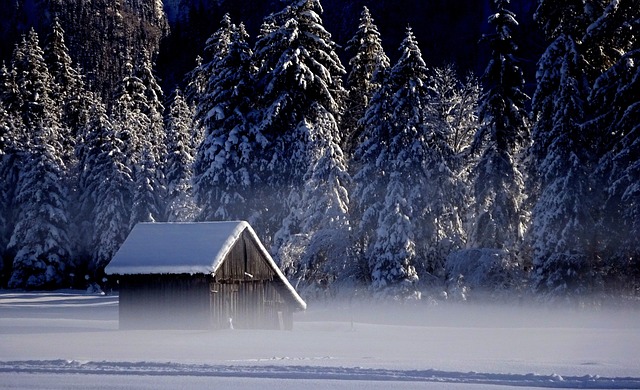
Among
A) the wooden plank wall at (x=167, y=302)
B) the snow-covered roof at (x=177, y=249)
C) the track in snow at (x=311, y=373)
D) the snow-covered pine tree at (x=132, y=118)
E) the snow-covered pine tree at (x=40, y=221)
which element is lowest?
the track in snow at (x=311, y=373)

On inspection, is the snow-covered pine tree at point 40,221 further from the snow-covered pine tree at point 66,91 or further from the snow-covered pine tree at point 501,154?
the snow-covered pine tree at point 501,154

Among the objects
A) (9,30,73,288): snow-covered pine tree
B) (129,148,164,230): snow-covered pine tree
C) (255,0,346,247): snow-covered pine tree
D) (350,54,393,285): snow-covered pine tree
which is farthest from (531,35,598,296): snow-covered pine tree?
(9,30,73,288): snow-covered pine tree

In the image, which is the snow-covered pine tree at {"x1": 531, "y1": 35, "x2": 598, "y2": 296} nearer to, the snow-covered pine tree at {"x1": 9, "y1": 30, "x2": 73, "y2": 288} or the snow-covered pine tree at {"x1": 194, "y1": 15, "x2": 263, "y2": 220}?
the snow-covered pine tree at {"x1": 194, "y1": 15, "x2": 263, "y2": 220}

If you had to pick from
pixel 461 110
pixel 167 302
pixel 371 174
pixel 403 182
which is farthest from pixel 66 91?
pixel 167 302

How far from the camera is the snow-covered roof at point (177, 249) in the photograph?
2780 cm

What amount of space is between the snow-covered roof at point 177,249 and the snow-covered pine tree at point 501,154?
39.3 ft

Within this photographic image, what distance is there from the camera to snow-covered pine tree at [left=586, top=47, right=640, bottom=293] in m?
31.0

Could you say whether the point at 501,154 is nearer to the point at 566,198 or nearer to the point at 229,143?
the point at 566,198

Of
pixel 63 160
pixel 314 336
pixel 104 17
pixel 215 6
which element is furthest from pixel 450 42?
pixel 314 336

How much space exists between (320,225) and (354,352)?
1768cm

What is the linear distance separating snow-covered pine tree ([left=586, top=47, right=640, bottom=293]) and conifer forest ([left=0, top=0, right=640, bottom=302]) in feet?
0.27

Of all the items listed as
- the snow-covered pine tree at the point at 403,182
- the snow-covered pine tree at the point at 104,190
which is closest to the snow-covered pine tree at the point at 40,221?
the snow-covered pine tree at the point at 104,190

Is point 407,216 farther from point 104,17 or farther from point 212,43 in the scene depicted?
point 104,17

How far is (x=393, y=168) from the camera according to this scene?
38.3m
